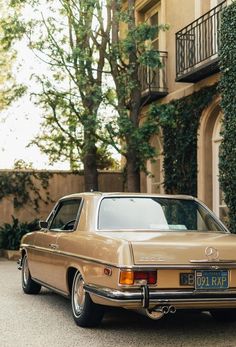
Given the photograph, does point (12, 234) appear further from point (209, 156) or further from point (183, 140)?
point (209, 156)

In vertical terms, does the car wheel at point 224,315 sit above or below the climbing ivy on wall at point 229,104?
below

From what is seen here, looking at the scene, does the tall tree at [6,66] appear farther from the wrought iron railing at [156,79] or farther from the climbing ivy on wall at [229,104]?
the climbing ivy on wall at [229,104]

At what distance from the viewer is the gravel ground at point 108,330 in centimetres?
648

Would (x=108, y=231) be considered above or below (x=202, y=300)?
above

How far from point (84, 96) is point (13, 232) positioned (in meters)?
4.68

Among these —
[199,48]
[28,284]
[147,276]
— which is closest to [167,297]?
[147,276]

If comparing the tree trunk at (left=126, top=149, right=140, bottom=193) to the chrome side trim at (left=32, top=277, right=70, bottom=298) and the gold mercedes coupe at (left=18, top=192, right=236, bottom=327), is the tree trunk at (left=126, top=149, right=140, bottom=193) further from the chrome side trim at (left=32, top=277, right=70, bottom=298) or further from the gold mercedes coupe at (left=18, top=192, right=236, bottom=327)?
the gold mercedes coupe at (left=18, top=192, right=236, bottom=327)

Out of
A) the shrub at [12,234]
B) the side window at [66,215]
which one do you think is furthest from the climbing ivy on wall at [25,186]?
the side window at [66,215]

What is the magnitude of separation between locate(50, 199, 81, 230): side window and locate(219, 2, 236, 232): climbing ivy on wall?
16.8 ft

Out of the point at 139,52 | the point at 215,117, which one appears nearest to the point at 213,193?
the point at 215,117

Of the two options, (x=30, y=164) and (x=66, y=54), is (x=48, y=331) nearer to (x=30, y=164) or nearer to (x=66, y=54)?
(x=66, y=54)

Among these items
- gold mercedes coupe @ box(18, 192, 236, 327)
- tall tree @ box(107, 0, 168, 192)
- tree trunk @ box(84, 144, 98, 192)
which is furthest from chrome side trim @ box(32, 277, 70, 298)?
tree trunk @ box(84, 144, 98, 192)

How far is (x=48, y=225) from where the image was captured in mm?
9297

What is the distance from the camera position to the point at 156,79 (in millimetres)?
18969
